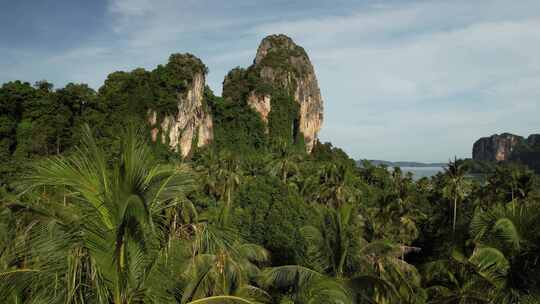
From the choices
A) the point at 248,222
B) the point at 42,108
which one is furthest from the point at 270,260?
the point at 42,108

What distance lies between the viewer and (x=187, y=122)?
60.8 meters

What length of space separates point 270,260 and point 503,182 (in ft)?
86.4

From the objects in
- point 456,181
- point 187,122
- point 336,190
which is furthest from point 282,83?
point 456,181

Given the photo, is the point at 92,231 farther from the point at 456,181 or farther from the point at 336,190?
the point at 456,181

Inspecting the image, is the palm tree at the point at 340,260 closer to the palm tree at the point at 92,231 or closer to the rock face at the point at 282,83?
the palm tree at the point at 92,231

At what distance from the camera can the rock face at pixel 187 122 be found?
5691cm

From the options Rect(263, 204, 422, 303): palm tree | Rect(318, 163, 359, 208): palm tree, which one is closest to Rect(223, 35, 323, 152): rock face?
Rect(318, 163, 359, 208): palm tree

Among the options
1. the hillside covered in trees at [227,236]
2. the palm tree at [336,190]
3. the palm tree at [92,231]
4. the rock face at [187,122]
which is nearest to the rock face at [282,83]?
the rock face at [187,122]

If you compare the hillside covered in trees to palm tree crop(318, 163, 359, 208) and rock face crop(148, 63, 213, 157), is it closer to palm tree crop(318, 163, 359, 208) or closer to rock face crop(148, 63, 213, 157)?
palm tree crop(318, 163, 359, 208)

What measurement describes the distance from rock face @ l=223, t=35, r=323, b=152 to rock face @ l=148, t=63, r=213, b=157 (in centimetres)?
1419

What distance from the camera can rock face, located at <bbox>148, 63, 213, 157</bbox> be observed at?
56906 millimetres

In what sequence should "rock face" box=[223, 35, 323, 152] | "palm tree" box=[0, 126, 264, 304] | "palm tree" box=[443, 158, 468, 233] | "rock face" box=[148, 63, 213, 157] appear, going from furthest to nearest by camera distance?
"rock face" box=[223, 35, 323, 152] → "rock face" box=[148, 63, 213, 157] → "palm tree" box=[443, 158, 468, 233] → "palm tree" box=[0, 126, 264, 304]

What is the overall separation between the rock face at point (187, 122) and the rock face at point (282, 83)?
14.2 metres

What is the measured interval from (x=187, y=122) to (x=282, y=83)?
2793cm
